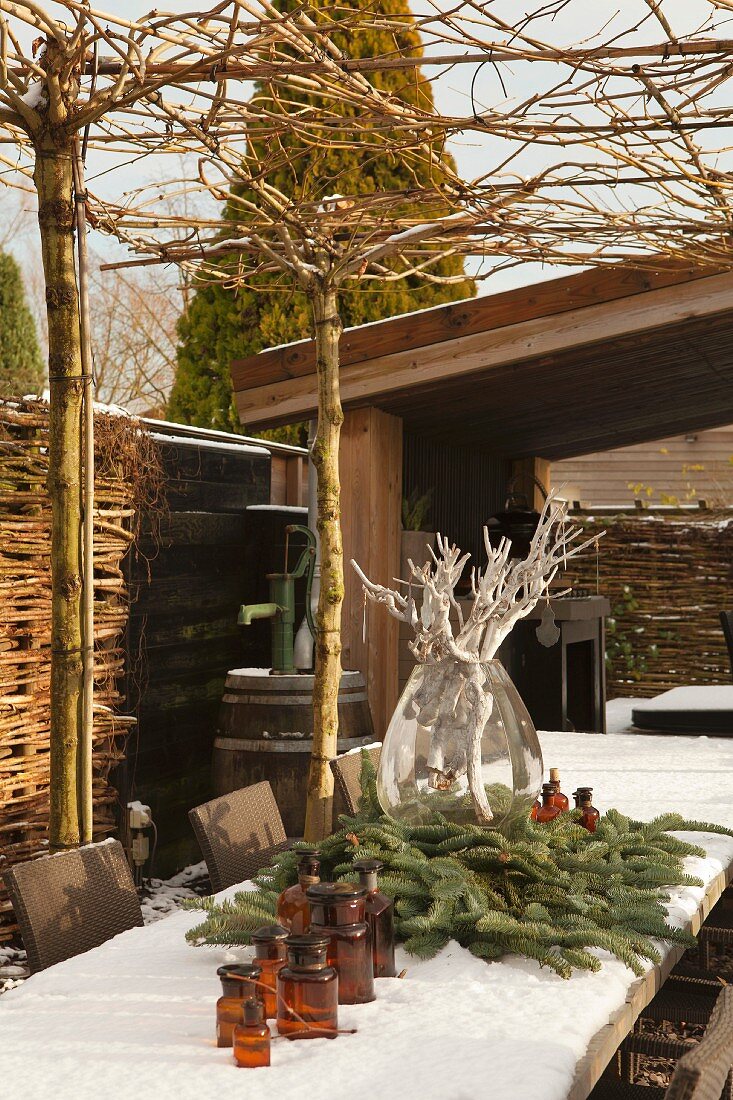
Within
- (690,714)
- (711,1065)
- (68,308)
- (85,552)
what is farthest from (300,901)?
(690,714)

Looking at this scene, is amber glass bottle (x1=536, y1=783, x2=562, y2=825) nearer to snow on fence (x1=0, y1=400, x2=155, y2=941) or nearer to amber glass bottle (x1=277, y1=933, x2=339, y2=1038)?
amber glass bottle (x1=277, y1=933, x2=339, y2=1038)

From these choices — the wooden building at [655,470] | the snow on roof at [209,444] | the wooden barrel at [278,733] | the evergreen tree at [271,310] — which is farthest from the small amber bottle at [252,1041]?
the wooden building at [655,470]

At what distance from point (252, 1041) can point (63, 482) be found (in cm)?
140

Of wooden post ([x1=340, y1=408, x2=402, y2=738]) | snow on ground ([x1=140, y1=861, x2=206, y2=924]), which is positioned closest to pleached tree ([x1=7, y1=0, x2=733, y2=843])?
wooden post ([x1=340, y1=408, x2=402, y2=738])

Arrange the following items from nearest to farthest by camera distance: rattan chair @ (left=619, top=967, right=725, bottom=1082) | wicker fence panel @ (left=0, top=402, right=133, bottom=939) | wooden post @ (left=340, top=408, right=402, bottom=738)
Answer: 1. rattan chair @ (left=619, top=967, right=725, bottom=1082)
2. wicker fence panel @ (left=0, top=402, right=133, bottom=939)
3. wooden post @ (left=340, top=408, right=402, bottom=738)

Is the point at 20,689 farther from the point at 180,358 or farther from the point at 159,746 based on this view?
the point at 180,358

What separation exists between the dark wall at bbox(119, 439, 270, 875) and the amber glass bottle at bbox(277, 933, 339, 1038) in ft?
10.7

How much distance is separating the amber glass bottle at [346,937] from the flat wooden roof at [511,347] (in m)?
3.30

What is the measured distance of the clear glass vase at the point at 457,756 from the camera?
2.35m

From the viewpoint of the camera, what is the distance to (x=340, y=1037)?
62.9 inches

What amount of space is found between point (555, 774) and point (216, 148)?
5.56ft

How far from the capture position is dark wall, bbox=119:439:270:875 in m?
5.01

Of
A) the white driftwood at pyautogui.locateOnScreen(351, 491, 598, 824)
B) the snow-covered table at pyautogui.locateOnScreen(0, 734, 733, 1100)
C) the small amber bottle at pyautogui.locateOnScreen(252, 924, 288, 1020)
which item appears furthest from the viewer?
the white driftwood at pyautogui.locateOnScreen(351, 491, 598, 824)

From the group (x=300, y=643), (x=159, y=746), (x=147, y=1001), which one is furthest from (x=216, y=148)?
(x=159, y=746)
